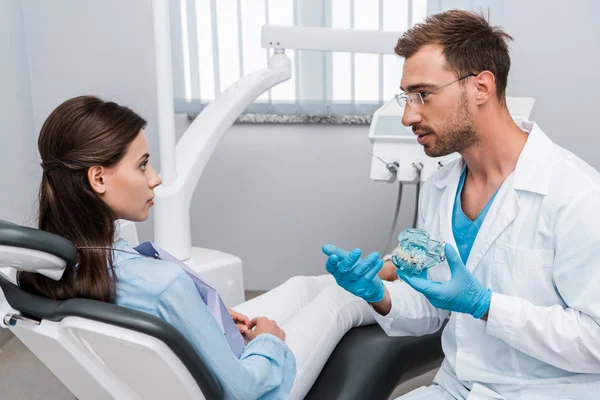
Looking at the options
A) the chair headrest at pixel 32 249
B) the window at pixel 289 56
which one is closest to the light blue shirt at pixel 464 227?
the chair headrest at pixel 32 249

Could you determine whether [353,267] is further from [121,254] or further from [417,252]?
[121,254]

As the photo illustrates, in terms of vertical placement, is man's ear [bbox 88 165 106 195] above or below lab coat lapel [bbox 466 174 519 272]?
above

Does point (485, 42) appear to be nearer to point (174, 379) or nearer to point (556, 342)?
point (556, 342)

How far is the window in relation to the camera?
258cm

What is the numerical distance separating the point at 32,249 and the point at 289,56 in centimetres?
204

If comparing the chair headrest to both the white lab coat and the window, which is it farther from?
the window

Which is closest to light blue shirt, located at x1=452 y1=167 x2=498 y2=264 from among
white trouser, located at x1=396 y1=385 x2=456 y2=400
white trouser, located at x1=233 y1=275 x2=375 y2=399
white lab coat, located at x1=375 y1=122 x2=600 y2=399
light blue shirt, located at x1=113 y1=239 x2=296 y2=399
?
white lab coat, located at x1=375 y1=122 x2=600 y2=399

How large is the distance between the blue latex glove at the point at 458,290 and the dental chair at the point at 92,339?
40cm

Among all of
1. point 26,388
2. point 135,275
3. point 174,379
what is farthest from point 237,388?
point 26,388

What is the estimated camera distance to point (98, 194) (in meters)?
1.02

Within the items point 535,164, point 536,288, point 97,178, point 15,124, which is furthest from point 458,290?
point 15,124

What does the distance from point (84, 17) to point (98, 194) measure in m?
1.96

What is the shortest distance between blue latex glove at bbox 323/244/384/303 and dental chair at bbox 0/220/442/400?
1.11 feet

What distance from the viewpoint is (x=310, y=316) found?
58.0 inches
